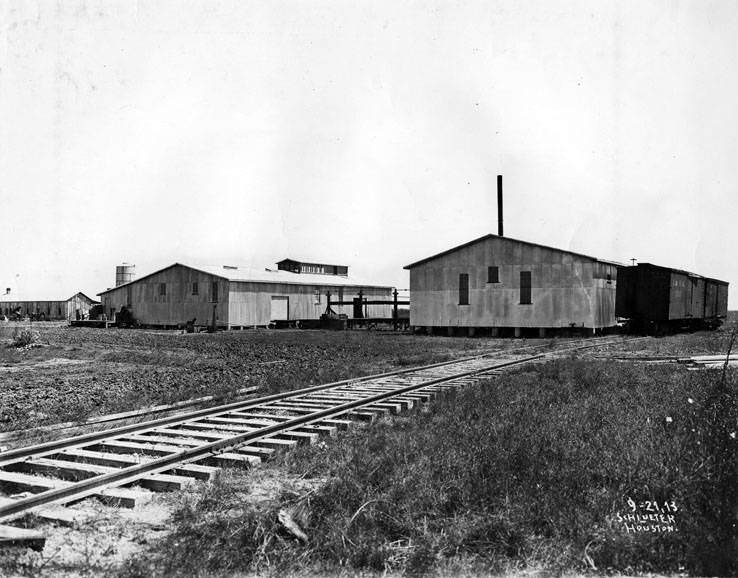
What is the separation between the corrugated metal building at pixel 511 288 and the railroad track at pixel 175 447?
69.2 ft

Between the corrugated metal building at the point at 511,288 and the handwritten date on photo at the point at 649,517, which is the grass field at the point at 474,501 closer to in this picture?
the handwritten date on photo at the point at 649,517

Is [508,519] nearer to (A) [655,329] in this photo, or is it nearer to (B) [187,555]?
(B) [187,555]

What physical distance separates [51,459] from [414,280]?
2965cm

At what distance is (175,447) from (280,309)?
3480 centimetres

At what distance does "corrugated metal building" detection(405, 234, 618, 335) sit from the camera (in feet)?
100

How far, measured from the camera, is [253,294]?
3941 centimetres

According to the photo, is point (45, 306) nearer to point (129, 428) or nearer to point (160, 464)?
point (129, 428)

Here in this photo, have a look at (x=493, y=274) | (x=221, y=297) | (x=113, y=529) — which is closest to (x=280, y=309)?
(x=221, y=297)

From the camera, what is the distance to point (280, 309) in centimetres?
4156

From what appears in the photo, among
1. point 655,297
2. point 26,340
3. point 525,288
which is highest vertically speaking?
point 525,288

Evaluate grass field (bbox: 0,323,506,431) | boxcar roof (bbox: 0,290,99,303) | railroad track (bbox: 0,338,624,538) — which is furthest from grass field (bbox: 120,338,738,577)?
boxcar roof (bbox: 0,290,99,303)

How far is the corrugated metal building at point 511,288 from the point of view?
3059 centimetres

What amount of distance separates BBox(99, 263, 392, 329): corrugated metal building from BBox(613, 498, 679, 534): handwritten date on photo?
1349 inches

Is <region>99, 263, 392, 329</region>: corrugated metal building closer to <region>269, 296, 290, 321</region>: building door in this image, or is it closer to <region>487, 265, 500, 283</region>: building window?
<region>269, 296, 290, 321</region>: building door
